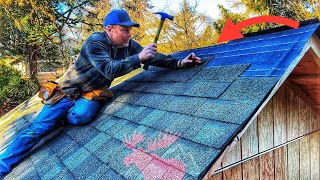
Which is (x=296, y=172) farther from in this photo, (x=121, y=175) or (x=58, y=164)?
(x=58, y=164)

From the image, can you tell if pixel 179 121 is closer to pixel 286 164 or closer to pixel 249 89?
pixel 249 89

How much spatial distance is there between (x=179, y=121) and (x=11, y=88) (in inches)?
563

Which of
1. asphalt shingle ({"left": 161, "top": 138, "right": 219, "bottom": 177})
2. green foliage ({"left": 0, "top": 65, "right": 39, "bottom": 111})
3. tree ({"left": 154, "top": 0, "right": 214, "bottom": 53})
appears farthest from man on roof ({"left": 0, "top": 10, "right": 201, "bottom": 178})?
green foliage ({"left": 0, "top": 65, "right": 39, "bottom": 111})

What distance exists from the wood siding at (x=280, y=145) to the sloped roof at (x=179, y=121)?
0.44 m

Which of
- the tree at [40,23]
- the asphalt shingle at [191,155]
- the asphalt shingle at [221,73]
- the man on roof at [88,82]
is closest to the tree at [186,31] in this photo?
the tree at [40,23]

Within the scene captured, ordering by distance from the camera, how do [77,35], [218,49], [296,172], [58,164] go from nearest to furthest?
[58,164], [296,172], [218,49], [77,35]

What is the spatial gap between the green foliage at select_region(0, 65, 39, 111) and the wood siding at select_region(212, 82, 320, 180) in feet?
46.2

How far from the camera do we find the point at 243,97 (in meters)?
1.55

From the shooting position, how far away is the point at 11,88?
13680 mm

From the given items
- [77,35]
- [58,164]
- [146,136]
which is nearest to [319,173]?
[146,136]

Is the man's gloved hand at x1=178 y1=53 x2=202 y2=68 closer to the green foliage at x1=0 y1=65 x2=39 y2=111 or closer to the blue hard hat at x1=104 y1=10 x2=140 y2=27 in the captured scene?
the blue hard hat at x1=104 y1=10 x2=140 y2=27

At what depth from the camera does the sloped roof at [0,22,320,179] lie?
4.48 ft

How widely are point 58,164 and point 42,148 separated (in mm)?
695

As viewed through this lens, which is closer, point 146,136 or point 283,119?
point 146,136
